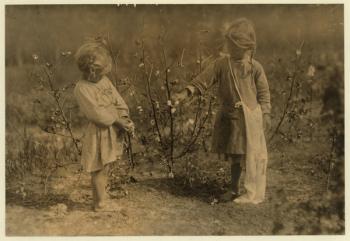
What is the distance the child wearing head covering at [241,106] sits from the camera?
376 centimetres

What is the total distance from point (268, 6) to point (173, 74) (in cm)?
74

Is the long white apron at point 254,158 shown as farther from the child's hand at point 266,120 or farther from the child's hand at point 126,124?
the child's hand at point 126,124

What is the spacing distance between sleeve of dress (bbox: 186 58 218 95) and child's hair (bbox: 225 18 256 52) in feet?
0.63

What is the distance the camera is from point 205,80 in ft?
12.5

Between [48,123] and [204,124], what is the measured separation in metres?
0.99

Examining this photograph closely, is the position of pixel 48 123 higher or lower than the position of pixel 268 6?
lower

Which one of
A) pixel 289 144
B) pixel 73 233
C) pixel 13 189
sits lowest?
pixel 73 233

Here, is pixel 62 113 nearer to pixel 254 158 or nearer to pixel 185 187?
pixel 185 187

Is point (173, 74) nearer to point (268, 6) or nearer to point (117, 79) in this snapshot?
point (117, 79)

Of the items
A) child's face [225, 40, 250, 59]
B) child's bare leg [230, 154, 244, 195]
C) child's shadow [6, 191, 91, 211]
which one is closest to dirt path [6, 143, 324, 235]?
child's shadow [6, 191, 91, 211]

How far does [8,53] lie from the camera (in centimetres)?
383

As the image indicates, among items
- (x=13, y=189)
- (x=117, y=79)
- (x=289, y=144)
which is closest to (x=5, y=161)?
(x=13, y=189)

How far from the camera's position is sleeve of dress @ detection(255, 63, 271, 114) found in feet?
12.4

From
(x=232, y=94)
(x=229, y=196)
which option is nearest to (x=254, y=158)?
(x=229, y=196)
